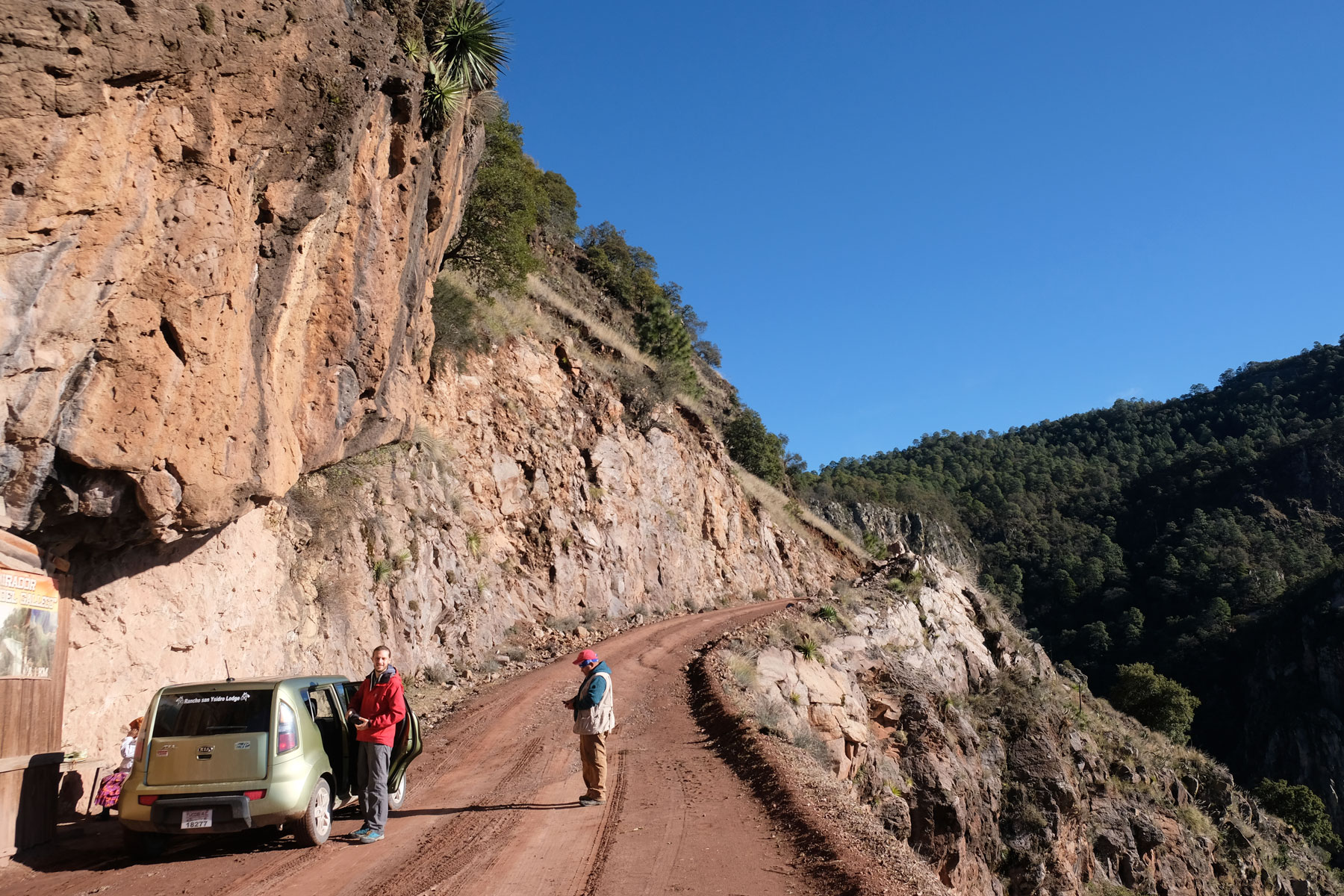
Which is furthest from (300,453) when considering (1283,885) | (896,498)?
(896,498)

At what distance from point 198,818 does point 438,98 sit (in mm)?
11213

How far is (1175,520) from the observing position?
99.4 meters

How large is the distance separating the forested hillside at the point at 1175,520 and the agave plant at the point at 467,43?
1849 inches

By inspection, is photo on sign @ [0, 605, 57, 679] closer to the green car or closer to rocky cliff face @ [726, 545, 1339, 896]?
the green car

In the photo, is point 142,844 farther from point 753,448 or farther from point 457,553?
point 753,448

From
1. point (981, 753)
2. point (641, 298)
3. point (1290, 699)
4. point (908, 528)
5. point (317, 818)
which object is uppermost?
point (641, 298)

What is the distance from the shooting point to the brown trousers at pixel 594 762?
875 centimetres

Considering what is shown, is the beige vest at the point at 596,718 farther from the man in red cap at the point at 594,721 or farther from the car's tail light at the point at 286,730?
the car's tail light at the point at 286,730

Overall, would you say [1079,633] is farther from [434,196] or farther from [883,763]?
[434,196]

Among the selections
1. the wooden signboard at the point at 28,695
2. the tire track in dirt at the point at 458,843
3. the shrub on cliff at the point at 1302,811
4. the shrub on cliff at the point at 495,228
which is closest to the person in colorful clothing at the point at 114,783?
the wooden signboard at the point at 28,695

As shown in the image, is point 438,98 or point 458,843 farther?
point 438,98

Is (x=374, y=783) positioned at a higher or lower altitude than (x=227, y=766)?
lower

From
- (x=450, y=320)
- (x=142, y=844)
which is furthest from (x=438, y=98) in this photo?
(x=142, y=844)

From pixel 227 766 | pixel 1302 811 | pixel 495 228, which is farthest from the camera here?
pixel 1302 811
